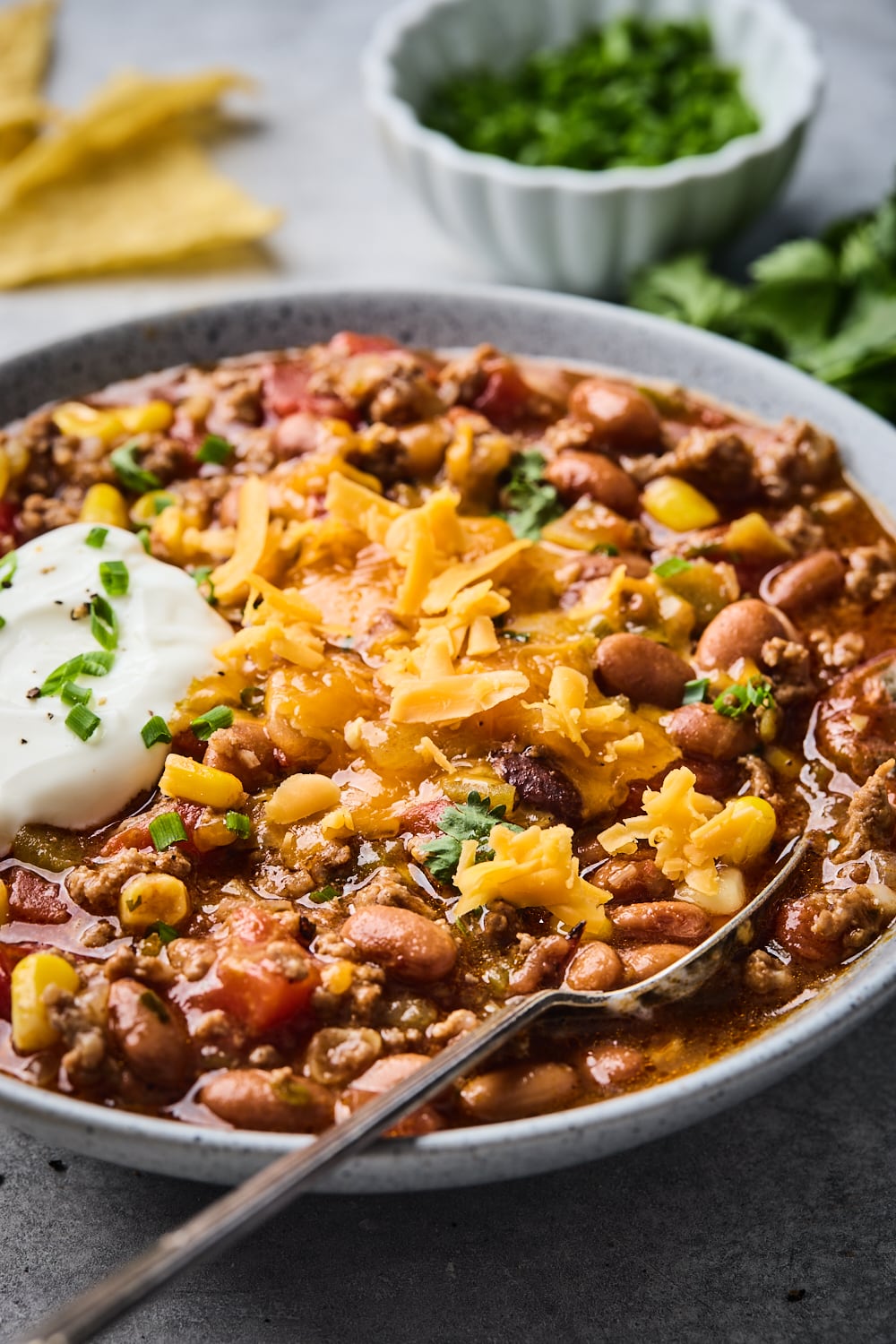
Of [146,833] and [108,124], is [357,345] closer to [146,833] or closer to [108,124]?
[146,833]

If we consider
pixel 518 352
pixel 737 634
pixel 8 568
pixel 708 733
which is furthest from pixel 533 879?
pixel 518 352

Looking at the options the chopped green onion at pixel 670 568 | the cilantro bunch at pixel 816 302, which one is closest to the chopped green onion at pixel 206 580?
the chopped green onion at pixel 670 568

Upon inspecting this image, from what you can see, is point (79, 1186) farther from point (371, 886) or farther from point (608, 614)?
point (608, 614)

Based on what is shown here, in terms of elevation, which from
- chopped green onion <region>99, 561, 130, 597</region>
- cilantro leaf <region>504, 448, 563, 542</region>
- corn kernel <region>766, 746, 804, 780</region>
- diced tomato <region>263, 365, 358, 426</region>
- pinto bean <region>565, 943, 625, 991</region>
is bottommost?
corn kernel <region>766, 746, 804, 780</region>

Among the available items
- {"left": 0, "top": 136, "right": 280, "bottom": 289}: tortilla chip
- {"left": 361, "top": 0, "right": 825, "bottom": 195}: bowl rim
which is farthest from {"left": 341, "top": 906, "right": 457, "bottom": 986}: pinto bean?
{"left": 0, "top": 136, "right": 280, "bottom": 289}: tortilla chip

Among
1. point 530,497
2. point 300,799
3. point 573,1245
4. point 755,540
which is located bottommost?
point 573,1245

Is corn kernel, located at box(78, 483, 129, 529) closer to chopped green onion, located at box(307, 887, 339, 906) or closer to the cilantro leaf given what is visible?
the cilantro leaf
